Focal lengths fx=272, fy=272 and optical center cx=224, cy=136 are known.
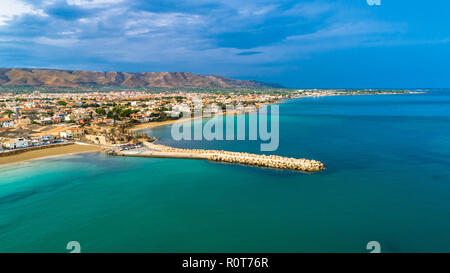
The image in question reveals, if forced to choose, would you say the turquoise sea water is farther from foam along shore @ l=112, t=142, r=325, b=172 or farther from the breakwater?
the breakwater

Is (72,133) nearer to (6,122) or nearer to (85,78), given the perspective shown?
(6,122)

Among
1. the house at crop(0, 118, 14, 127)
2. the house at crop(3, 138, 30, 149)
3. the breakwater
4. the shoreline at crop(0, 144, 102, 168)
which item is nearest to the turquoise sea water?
the shoreline at crop(0, 144, 102, 168)

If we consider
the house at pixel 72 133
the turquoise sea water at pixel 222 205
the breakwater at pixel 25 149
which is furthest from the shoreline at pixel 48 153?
the house at pixel 72 133

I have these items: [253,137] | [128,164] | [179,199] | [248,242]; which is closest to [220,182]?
[179,199]

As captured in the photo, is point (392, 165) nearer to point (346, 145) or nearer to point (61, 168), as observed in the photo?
point (346, 145)
